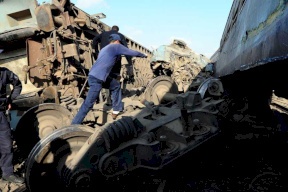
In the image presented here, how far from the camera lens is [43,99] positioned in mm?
5879

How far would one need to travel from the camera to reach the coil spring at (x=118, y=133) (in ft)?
7.87

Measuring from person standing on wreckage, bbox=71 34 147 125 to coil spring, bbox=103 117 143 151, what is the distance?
5.12 ft

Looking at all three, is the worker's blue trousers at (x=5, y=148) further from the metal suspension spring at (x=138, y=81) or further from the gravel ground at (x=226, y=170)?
the metal suspension spring at (x=138, y=81)

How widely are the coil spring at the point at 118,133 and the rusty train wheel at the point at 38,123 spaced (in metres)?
2.56

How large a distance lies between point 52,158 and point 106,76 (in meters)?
2.00

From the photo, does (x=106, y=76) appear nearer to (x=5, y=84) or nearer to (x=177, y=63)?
(x=5, y=84)

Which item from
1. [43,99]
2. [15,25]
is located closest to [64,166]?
[43,99]

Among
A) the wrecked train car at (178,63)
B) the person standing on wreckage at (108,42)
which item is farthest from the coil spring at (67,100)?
the wrecked train car at (178,63)

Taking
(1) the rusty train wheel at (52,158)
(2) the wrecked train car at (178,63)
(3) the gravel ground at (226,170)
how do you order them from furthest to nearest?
(2) the wrecked train car at (178,63), (3) the gravel ground at (226,170), (1) the rusty train wheel at (52,158)

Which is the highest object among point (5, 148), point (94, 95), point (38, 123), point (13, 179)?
point (94, 95)

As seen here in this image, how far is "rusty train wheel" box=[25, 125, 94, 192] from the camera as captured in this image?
8.25ft

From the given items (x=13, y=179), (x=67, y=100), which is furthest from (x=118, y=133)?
(x=67, y=100)

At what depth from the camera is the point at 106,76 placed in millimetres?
4242

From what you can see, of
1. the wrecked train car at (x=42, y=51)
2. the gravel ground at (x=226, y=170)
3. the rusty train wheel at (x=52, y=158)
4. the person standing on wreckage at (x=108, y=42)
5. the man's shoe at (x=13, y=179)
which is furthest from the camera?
the wrecked train car at (x=42, y=51)
